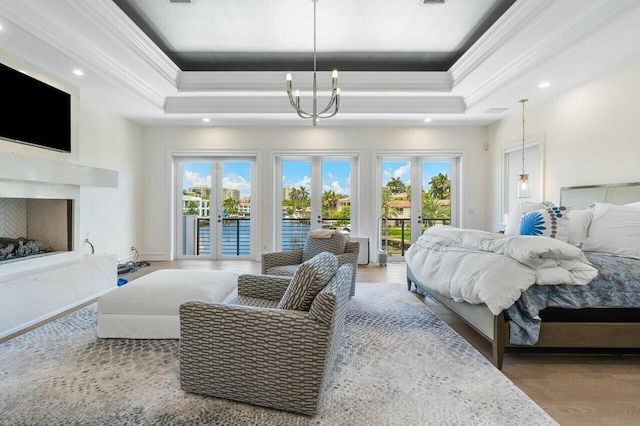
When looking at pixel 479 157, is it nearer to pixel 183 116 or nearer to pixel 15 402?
pixel 183 116

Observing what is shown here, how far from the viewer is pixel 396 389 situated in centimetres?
193

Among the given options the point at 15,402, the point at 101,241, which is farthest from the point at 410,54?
the point at 101,241

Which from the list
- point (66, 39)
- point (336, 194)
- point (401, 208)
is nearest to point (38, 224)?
point (66, 39)

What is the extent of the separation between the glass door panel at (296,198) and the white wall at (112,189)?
8.70 feet

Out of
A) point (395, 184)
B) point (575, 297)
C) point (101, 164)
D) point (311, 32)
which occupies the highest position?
point (311, 32)

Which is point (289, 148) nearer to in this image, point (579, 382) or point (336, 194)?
point (336, 194)

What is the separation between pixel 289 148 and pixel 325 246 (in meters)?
2.90

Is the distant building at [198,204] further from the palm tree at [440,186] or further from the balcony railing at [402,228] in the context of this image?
the palm tree at [440,186]

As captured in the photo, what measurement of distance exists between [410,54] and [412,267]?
2808 millimetres

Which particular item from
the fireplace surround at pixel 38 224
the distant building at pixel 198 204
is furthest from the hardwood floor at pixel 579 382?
the distant building at pixel 198 204

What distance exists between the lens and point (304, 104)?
5309mm

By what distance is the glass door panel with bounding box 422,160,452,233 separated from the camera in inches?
252

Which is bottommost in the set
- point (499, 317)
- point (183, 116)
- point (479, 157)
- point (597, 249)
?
point (499, 317)

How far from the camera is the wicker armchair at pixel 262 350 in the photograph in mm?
1612
